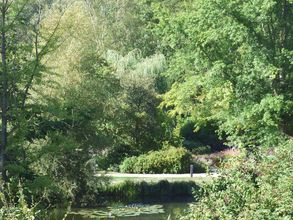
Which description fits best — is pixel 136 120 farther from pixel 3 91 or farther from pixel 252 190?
pixel 252 190

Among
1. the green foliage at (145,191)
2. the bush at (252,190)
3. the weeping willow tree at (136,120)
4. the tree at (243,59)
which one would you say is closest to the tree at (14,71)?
the bush at (252,190)

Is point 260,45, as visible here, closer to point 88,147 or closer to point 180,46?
point 180,46

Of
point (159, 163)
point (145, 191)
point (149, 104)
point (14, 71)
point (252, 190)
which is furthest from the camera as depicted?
point (149, 104)

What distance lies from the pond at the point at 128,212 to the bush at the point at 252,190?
7.54 meters

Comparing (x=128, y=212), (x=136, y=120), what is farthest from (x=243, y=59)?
(x=136, y=120)

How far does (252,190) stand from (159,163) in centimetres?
1637

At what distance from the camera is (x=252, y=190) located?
7.69 metres

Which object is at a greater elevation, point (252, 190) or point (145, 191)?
point (252, 190)

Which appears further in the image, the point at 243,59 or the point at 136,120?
the point at 136,120

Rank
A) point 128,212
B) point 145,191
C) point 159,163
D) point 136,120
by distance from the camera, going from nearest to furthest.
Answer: point 128,212, point 145,191, point 159,163, point 136,120

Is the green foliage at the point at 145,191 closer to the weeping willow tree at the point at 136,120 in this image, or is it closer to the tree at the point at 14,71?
the weeping willow tree at the point at 136,120

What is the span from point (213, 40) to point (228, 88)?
1.80 meters

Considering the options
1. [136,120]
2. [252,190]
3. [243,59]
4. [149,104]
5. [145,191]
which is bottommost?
[145,191]

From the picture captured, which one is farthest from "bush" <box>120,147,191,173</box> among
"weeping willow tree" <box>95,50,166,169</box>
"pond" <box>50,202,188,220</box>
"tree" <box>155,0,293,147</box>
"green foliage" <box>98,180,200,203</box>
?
"tree" <box>155,0,293,147</box>
